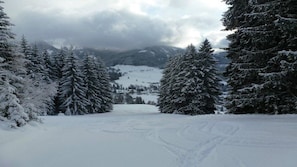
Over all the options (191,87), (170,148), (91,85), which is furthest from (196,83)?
(170,148)

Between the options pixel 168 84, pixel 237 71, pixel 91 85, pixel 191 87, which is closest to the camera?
pixel 237 71

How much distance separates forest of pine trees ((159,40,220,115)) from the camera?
33.7 m

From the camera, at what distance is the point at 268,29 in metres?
13.3

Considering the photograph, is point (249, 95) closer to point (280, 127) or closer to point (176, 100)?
point (280, 127)

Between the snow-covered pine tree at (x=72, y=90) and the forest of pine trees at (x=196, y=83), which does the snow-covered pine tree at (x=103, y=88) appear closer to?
the snow-covered pine tree at (x=72, y=90)

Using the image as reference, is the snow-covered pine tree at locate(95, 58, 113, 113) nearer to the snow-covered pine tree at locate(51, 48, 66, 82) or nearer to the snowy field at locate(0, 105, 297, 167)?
the snow-covered pine tree at locate(51, 48, 66, 82)

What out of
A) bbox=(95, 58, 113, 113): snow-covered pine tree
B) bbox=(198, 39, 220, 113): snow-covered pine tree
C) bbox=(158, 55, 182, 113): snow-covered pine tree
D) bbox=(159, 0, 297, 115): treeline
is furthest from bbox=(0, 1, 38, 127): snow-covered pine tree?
bbox=(95, 58, 113, 113): snow-covered pine tree

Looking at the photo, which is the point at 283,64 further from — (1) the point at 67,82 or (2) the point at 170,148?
(1) the point at 67,82

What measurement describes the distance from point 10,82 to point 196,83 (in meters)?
22.6

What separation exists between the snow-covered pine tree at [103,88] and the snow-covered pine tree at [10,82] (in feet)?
108

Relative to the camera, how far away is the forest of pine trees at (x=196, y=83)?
110 feet

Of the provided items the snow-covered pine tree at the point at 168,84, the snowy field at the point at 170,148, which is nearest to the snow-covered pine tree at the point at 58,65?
the snow-covered pine tree at the point at 168,84

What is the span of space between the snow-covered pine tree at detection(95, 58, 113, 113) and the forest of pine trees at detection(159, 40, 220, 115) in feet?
55.3

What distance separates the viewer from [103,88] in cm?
5016
